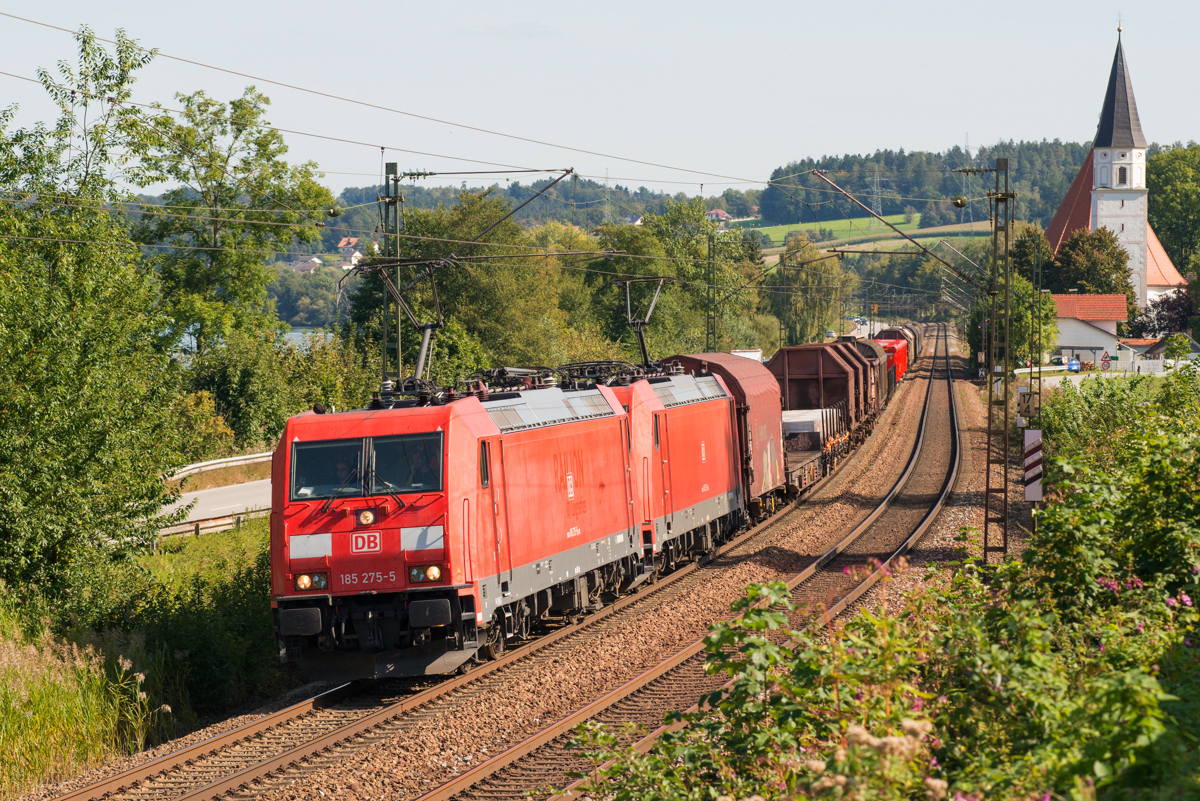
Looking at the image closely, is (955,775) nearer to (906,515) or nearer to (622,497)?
(622,497)

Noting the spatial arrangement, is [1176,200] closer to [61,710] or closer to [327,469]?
[327,469]

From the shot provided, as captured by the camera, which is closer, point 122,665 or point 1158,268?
point 122,665

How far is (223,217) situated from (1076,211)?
326 feet

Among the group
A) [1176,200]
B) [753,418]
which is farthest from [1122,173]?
[753,418]

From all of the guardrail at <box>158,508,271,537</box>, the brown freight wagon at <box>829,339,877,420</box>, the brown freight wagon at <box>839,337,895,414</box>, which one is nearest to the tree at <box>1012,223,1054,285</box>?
the brown freight wagon at <box>839,337,895,414</box>

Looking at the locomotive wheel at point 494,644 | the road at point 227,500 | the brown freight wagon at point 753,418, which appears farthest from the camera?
the road at point 227,500

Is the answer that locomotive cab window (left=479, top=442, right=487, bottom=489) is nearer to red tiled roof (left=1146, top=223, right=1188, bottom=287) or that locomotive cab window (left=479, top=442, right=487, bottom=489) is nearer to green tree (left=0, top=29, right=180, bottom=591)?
green tree (left=0, top=29, right=180, bottom=591)

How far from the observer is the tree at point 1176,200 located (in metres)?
121

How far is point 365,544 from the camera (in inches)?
480

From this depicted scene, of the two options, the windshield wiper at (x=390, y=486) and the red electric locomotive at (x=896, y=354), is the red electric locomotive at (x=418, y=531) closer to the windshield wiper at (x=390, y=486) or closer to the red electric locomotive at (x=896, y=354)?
the windshield wiper at (x=390, y=486)

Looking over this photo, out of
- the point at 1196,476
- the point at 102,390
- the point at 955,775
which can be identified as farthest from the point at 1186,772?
the point at 102,390

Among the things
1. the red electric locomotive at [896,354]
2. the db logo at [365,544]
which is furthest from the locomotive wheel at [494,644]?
the red electric locomotive at [896,354]

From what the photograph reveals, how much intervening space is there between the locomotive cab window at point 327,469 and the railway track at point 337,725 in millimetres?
2480

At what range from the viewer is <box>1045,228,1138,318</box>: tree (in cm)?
9644
